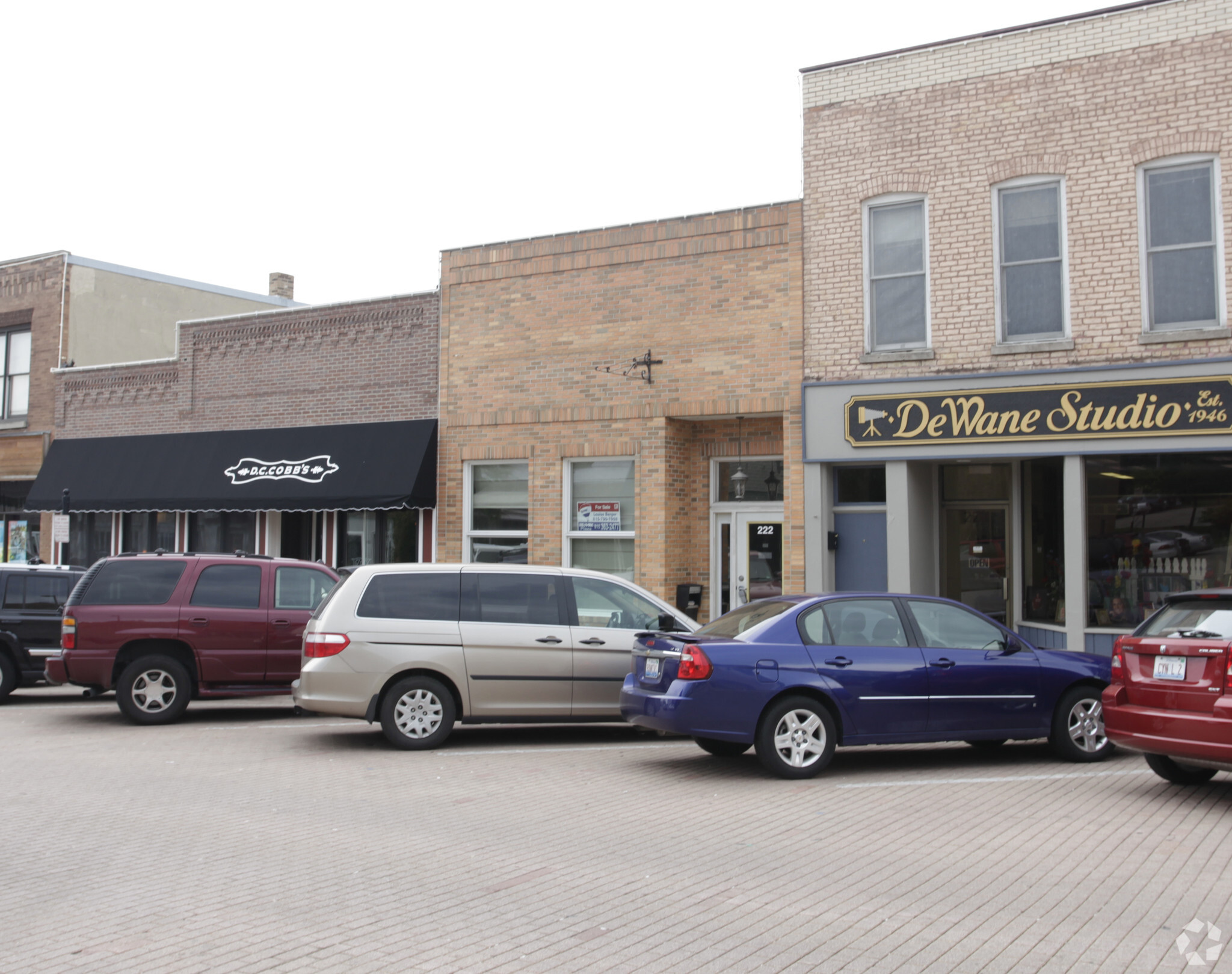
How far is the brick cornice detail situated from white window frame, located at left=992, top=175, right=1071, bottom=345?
0.92m

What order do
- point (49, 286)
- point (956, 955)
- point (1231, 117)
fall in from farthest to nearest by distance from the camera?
point (49, 286) → point (1231, 117) → point (956, 955)

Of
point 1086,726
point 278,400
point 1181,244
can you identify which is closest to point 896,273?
point 1181,244

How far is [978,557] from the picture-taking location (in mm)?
16750

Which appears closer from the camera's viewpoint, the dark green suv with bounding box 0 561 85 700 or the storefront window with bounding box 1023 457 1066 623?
the dark green suv with bounding box 0 561 85 700

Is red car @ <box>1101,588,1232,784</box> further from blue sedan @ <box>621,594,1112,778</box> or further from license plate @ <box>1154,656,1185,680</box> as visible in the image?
blue sedan @ <box>621,594,1112,778</box>

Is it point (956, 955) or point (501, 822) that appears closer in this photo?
point (956, 955)

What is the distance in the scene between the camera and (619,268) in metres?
17.9

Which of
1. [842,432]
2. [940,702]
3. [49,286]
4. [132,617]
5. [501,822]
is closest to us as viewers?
[501,822]

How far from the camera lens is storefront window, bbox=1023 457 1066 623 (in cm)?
1543

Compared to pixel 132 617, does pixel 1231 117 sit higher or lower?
higher

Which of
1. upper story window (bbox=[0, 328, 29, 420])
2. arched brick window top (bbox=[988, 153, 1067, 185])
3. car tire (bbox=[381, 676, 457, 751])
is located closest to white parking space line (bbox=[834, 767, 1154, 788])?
car tire (bbox=[381, 676, 457, 751])

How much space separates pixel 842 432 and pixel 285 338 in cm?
1102

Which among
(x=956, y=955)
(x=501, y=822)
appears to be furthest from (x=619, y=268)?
(x=956, y=955)

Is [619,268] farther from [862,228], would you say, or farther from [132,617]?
[132,617]
